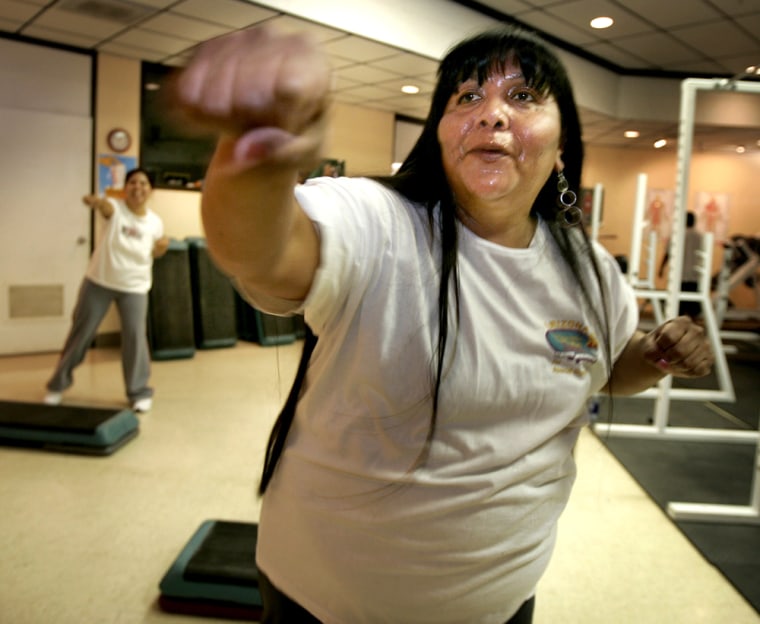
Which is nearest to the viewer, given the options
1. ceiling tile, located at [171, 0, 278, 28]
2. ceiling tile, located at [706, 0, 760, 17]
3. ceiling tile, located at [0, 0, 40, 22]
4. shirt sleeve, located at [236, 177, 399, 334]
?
shirt sleeve, located at [236, 177, 399, 334]

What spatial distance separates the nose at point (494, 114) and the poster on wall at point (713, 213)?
37.9 ft

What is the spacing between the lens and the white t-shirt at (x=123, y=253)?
409cm

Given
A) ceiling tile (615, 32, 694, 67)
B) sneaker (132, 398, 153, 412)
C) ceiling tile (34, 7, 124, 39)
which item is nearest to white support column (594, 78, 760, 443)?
ceiling tile (615, 32, 694, 67)

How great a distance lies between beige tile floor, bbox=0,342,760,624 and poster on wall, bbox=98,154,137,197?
9.37 feet

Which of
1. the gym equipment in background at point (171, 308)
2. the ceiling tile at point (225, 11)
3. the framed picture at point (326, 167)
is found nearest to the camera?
the framed picture at point (326, 167)

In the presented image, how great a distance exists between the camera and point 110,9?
4672 millimetres

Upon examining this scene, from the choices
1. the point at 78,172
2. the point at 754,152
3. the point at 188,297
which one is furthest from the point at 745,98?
the point at 78,172

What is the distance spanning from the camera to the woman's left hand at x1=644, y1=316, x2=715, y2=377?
1073mm

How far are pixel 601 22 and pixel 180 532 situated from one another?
5944mm

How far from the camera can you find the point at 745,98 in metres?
8.26

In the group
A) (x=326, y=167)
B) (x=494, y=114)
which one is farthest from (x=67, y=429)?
(x=494, y=114)

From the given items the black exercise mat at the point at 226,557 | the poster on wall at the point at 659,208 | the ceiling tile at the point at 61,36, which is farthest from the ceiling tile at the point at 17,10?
the poster on wall at the point at 659,208

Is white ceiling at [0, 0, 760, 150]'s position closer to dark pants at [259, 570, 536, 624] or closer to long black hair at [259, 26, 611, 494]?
long black hair at [259, 26, 611, 494]

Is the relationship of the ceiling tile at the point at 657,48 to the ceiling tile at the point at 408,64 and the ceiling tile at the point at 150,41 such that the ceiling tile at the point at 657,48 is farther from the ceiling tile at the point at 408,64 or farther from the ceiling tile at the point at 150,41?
the ceiling tile at the point at 150,41
